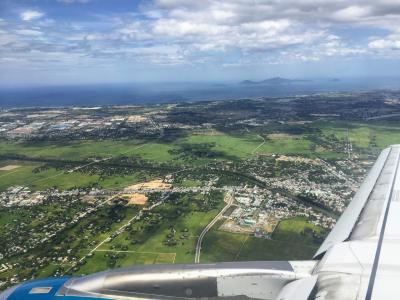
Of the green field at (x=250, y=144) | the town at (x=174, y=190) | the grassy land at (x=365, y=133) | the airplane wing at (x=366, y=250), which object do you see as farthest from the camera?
the grassy land at (x=365, y=133)

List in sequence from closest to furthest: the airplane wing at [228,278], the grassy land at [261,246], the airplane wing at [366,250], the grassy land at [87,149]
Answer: the airplane wing at [366,250], the airplane wing at [228,278], the grassy land at [261,246], the grassy land at [87,149]

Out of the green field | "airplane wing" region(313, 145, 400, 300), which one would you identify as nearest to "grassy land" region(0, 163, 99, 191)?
the green field

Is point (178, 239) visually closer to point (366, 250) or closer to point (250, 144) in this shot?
point (366, 250)

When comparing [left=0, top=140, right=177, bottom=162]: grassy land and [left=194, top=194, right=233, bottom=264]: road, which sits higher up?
[left=0, top=140, right=177, bottom=162]: grassy land

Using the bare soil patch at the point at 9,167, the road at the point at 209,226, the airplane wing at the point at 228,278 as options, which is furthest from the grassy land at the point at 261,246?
the bare soil patch at the point at 9,167

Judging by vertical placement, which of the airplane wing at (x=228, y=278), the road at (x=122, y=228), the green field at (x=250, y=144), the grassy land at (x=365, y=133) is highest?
the airplane wing at (x=228, y=278)

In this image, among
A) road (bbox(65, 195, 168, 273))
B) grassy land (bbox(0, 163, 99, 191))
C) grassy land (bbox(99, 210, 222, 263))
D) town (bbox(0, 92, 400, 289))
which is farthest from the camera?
grassy land (bbox(0, 163, 99, 191))

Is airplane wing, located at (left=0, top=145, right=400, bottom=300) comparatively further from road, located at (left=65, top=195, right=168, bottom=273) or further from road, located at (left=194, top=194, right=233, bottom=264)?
road, located at (left=65, top=195, right=168, bottom=273)

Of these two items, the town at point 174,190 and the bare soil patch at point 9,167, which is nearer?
the town at point 174,190

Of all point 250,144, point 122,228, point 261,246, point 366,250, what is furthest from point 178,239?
point 250,144

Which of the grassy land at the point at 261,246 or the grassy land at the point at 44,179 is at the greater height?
the grassy land at the point at 44,179

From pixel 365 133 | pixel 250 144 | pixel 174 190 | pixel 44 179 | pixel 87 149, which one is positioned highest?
pixel 365 133

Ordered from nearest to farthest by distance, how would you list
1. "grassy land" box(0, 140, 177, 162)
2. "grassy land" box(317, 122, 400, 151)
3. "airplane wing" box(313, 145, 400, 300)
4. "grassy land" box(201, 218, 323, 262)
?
"airplane wing" box(313, 145, 400, 300) < "grassy land" box(201, 218, 323, 262) < "grassy land" box(317, 122, 400, 151) < "grassy land" box(0, 140, 177, 162)

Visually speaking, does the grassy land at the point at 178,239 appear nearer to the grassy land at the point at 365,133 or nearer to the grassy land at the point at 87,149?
the grassy land at the point at 87,149
